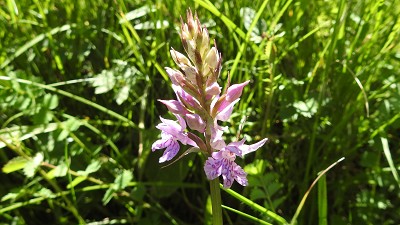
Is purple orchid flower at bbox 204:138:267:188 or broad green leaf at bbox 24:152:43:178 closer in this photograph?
Answer: purple orchid flower at bbox 204:138:267:188

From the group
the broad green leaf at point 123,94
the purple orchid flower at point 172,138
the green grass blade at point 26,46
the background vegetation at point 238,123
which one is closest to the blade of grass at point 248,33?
the background vegetation at point 238,123

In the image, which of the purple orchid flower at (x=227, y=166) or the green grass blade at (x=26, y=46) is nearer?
the purple orchid flower at (x=227, y=166)

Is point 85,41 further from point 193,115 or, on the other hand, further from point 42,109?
point 193,115

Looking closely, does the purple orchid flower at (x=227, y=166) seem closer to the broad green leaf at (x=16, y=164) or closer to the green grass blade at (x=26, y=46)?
the broad green leaf at (x=16, y=164)

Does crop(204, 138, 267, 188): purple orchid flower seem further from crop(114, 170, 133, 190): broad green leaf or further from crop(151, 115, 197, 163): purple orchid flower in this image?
crop(114, 170, 133, 190): broad green leaf

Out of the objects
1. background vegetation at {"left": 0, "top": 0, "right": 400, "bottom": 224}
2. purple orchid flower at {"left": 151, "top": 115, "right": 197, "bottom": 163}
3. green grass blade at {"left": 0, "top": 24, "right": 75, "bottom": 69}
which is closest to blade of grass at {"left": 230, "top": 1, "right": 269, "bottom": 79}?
background vegetation at {"left": 0, "top": 0, "right": 400, "bottom": 224}

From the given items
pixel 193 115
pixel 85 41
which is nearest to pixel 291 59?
pixel 85 41

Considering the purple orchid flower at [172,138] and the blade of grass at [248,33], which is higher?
the blade of grass at [248,33]
